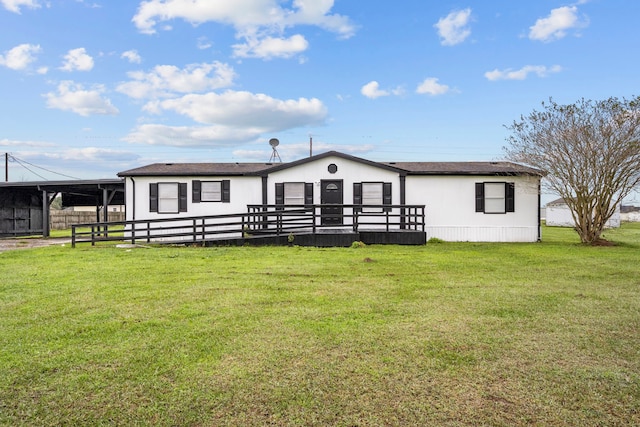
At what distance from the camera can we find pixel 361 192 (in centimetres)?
1572

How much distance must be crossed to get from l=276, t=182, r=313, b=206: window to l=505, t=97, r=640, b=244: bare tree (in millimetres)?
7785

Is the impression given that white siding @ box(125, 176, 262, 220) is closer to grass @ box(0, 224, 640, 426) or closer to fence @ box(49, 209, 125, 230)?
grass @ box(0, 224, 640, 426)

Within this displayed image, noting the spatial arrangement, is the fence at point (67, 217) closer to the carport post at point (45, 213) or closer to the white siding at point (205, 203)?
the carport post at point (45, 213)

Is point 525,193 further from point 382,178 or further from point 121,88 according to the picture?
point 121,88

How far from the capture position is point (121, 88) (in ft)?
69.4

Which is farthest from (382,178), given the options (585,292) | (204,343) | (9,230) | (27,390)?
(9,230)

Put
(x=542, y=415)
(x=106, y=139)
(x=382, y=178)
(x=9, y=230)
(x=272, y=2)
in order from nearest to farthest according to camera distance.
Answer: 1. (x=542, y=415)
2. (x=272, y=2)
3. (x=382, y=178)
4. (x=9, y=230)
5. (x=106, y=139)

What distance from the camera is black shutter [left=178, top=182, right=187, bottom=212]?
16016 millimetres

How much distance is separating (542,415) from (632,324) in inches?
113

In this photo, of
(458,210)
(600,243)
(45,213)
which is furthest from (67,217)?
(600,243)

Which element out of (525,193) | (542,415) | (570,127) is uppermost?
(570,127)

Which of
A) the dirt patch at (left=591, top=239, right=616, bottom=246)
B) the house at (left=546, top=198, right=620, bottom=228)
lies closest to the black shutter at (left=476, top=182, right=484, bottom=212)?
the dirt patch at (left=591, top=239, right=616, bottom=246)

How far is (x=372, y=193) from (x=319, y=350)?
→ 40.4 feet

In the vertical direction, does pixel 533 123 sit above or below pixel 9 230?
above
